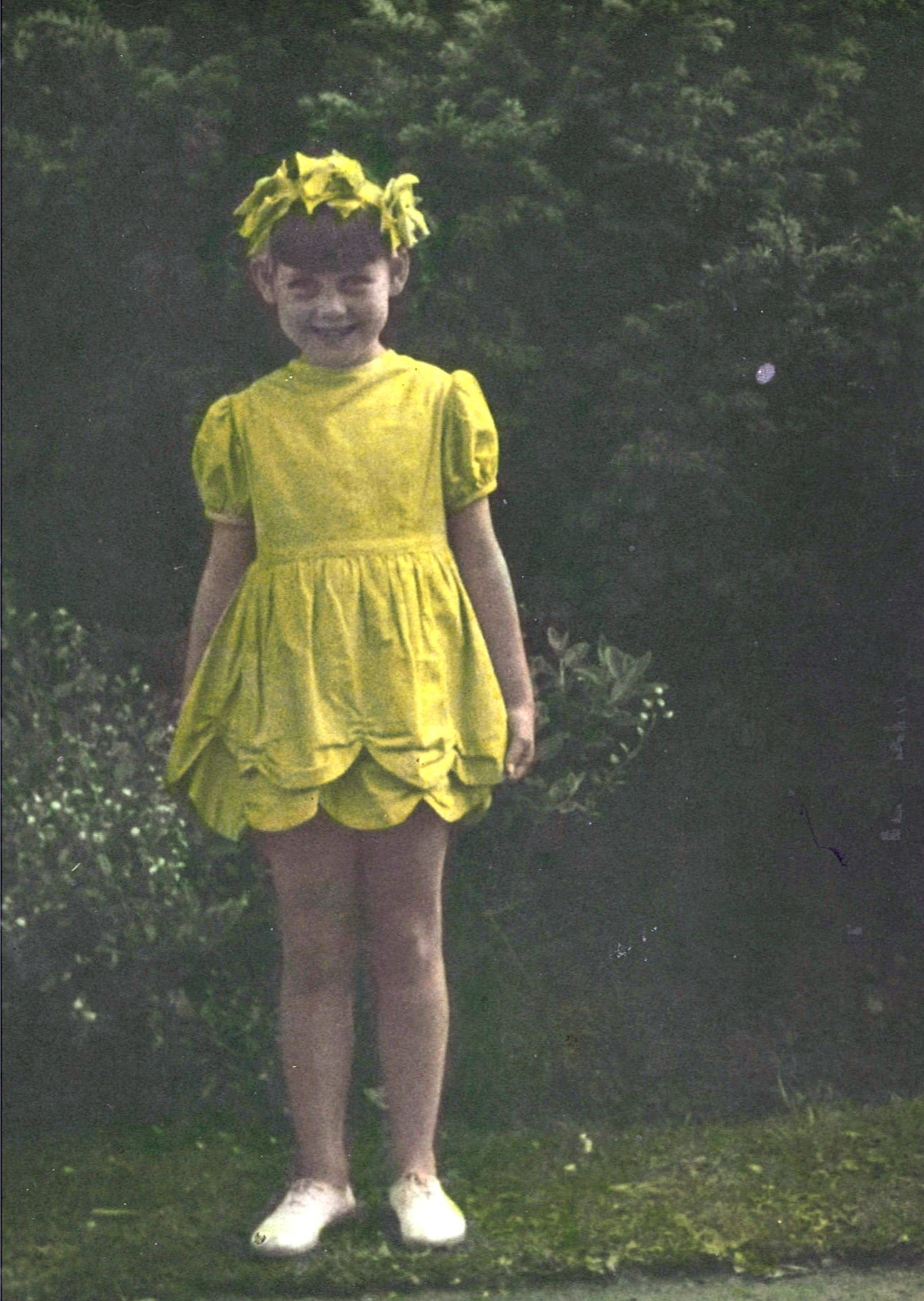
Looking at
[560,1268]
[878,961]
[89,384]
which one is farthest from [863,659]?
[89,384]

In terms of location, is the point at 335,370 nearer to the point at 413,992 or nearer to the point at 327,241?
the point at 327,241

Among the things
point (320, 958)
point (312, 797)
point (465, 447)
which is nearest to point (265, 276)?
point (465, 447)

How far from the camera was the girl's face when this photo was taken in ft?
12.0

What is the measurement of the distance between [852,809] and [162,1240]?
1771 mm

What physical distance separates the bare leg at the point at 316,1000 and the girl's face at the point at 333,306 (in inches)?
39.3

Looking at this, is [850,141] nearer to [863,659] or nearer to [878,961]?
[863,659]

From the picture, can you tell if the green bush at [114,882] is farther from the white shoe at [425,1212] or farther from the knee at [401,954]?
the white shoe at [425,1212]

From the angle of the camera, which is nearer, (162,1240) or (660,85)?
(162,1240)

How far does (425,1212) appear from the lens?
3707 millimetres

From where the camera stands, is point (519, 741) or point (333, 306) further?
point (519, 741)

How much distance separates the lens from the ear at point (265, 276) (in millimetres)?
3682

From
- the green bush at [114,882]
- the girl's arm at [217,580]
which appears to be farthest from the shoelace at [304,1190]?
the girl's arm at [217,580]

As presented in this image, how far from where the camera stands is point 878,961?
410cm

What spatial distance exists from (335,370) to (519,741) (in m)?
0.86
